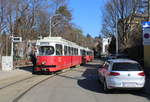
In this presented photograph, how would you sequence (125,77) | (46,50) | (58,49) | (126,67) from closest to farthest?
(125,77) → (126,67) → (46,50) → (58,49)

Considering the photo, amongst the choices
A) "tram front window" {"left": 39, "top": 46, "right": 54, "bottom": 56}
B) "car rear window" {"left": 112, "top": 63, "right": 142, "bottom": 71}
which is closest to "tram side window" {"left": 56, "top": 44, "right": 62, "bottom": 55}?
"tram front window" {"left": 39, "top": 46, "right": 54, "bottom": 56}

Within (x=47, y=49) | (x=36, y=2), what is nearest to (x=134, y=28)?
(x=36, y=2)

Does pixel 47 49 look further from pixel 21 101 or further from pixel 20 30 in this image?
pixel 20 30

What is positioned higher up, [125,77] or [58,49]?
[58,49]

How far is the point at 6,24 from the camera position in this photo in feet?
120

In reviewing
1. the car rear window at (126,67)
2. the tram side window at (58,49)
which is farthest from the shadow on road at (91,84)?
the tram side window at (58,49)

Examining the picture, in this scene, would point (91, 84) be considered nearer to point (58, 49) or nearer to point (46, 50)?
point (46, 50)

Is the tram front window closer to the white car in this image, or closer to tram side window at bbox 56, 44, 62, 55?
tram side window at bbox 56, 44, 62, 55

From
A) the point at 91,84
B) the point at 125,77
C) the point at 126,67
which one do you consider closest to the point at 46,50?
the point at 91,84

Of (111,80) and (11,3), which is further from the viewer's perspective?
(11,3)

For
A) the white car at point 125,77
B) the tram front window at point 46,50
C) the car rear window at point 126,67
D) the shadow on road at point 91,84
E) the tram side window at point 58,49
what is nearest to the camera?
the white car at point 125,77

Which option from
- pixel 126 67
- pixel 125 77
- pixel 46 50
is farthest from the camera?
pixel 46 50

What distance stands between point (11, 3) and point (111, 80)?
84.7ft

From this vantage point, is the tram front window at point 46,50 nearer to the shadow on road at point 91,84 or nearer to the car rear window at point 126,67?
the shadow on road at point 91,84
